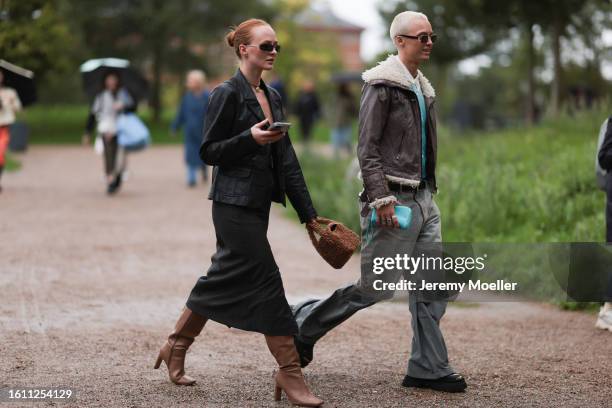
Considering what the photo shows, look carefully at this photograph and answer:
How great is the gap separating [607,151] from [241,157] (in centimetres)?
280

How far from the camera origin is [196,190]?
1836cm

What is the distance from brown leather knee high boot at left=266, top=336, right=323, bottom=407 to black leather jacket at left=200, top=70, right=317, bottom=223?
0.60m

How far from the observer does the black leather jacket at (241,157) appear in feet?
17.0

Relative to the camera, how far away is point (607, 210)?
23.3ft

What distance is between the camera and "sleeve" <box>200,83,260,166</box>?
513 cm

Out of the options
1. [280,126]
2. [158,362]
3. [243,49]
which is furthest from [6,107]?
[280,126]

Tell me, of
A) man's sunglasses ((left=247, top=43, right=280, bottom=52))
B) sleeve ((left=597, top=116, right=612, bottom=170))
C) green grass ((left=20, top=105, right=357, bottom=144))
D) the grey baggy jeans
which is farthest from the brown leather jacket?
green grass ((left=20, top=105, right=357, bottom=144))

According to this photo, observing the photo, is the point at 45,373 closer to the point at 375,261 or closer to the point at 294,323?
the point at 294,323

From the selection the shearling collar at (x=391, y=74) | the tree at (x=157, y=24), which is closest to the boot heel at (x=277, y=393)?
the shearling collar at (x=391, y=74)

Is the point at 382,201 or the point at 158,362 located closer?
the point at 382,201

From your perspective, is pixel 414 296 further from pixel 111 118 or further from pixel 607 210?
pixel 111 118

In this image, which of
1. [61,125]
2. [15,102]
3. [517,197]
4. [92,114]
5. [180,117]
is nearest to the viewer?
[517,197]

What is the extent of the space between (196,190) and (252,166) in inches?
521

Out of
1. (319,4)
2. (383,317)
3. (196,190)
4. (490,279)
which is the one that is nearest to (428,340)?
(383,317)
